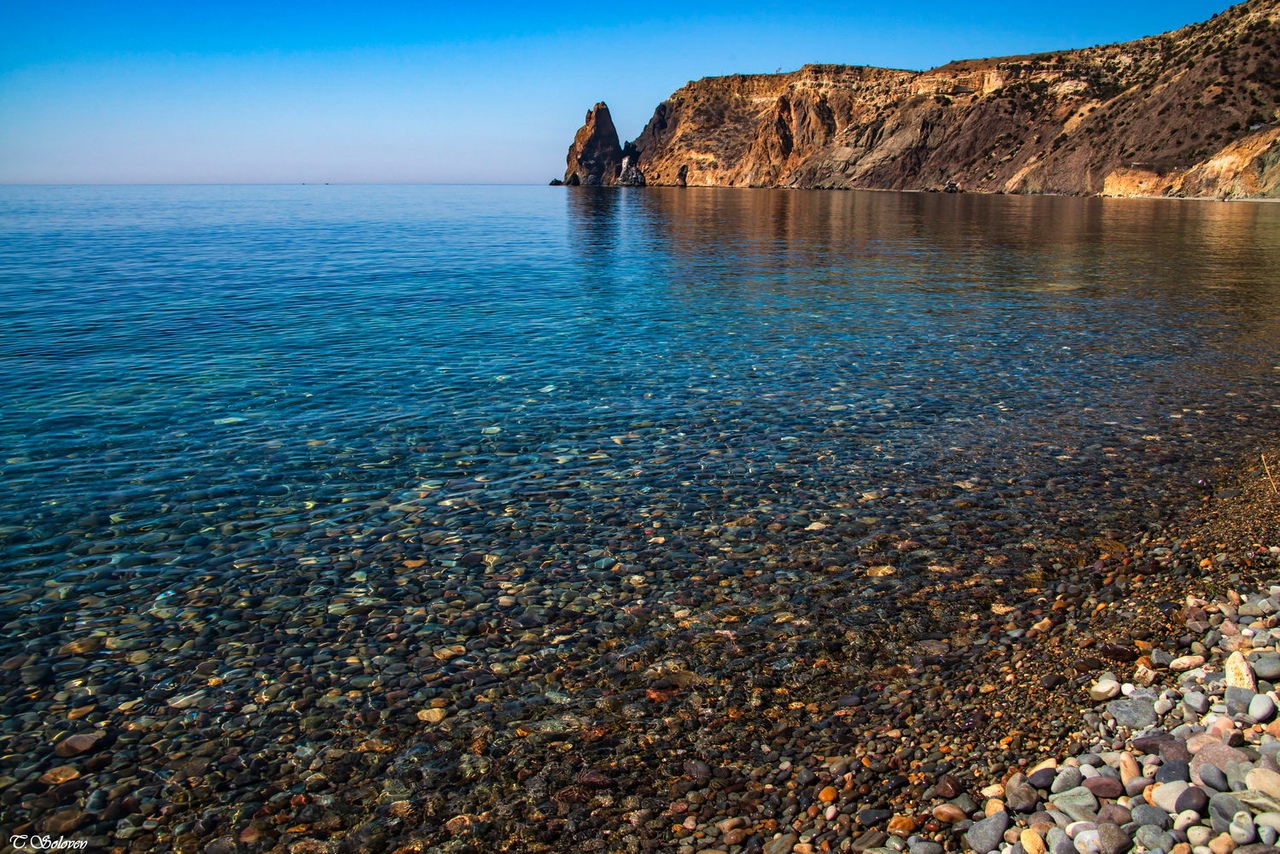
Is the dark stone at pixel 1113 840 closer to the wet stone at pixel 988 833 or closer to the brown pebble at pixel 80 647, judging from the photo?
the wet stone at pixel 988 833

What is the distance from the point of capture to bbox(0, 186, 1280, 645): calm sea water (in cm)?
902

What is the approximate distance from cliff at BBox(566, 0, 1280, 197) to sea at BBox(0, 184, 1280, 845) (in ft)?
269

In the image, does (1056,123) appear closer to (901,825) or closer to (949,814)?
(949,814)

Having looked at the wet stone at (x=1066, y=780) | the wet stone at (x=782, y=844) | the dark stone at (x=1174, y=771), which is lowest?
the wet stone at (x=782, y=844)

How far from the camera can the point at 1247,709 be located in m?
5.08

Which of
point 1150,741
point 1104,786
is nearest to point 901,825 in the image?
point 1104,786

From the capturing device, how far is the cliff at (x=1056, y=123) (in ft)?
300

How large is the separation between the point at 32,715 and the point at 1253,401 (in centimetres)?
1698

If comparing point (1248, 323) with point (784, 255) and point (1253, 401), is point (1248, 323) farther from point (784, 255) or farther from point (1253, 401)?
point (784, 255)

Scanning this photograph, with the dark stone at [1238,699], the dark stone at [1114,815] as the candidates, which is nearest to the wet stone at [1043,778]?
the dark stone at [1114,815]

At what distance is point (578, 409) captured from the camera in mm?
13531

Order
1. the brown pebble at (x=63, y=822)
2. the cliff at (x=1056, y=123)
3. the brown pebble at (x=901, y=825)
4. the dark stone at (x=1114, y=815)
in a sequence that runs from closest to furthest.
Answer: the dark stone at (x=1114, y=815), the brown pebble at (x=901, y=825), the brown pebble at (x=63, y=822), the cliff at (x=1056, y=123)

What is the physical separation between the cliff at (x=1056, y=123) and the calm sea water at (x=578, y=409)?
256 ft

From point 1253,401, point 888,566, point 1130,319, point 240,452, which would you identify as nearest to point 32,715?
point 240,452
